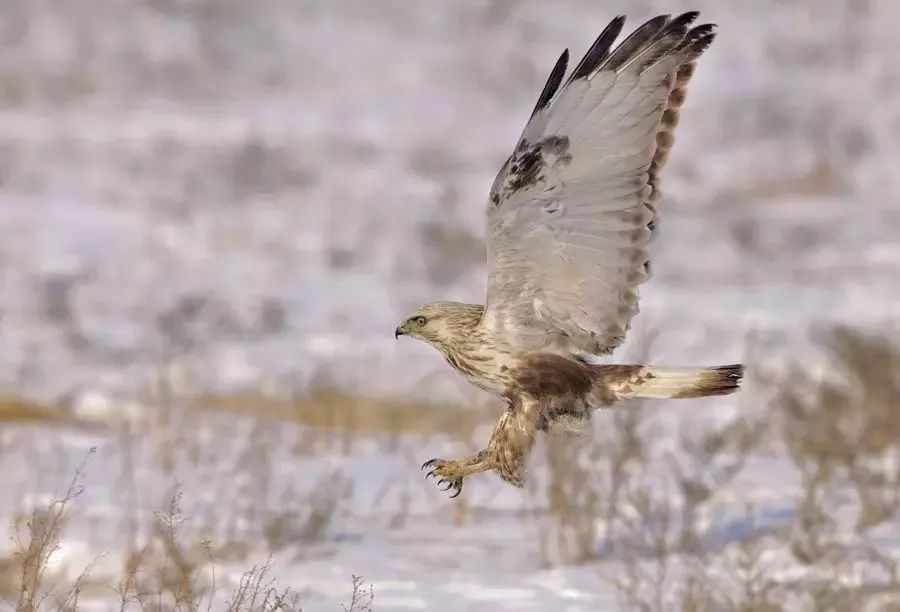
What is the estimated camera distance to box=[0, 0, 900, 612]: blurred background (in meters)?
7.01

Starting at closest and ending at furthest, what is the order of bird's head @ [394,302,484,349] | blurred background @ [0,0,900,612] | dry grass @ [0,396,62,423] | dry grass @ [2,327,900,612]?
bird's head @ [394,302,484,349]
dry grass @ [2,327,900,612]
blurred background @ [0,0,900,612]
dry grass @ [0,396,62,423]

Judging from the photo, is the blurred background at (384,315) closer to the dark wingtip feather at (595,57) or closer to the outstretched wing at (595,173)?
the outstretched wing at (595,173)

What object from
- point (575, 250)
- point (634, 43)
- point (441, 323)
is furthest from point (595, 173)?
point (441, 323)

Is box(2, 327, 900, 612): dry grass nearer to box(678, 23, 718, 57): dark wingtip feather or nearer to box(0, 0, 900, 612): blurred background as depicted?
box(0, 0, 900, 612): blurred background

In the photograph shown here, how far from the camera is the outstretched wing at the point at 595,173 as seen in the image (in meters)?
5.20

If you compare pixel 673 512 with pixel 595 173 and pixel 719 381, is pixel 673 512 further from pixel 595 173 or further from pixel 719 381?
pixel 595 173

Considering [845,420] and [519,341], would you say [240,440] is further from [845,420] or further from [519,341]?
[519,341]

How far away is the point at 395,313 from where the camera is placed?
13977 millimetres

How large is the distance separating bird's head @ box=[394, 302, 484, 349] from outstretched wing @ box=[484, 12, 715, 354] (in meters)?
0.20

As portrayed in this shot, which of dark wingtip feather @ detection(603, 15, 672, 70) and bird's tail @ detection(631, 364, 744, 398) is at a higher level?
dark wingtip feather @ detection(603, 15, 672, 70)

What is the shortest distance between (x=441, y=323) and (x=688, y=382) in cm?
89

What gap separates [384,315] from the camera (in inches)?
550

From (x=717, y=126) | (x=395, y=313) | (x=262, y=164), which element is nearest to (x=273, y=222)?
(x=262, y=164)

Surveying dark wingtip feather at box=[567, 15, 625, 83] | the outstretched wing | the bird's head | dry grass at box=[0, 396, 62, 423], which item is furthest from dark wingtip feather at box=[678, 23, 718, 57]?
dry grass at box=[0, 396, 62, 423]
